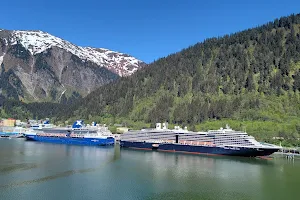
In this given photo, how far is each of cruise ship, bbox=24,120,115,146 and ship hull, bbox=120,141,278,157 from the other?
51.2 ft

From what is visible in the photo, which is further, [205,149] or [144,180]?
[205,149]

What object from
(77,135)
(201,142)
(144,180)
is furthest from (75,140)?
(144,180)

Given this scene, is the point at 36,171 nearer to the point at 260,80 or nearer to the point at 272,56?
the point at 260,80

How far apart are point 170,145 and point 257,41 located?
10046cm

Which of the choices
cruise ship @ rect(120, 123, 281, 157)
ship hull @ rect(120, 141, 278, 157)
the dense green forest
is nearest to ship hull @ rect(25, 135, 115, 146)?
cruise ship @ rect(120, 123, 281, 157)

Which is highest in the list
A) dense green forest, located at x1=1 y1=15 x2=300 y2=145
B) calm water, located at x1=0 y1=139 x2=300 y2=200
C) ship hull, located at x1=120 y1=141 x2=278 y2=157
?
dense green forest, located at x1=1 y1=15 x2=300 y2=145

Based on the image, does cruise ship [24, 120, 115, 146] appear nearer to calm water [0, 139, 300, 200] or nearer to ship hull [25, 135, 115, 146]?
ship hull [25, 135, 115, 146]

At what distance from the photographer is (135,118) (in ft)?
593

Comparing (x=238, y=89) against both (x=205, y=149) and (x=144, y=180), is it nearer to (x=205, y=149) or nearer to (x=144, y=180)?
(x=205, y=149)

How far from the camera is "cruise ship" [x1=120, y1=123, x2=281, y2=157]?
9356 cm

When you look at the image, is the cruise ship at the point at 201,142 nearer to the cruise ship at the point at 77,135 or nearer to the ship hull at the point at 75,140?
the ship hull at the point at 75,140

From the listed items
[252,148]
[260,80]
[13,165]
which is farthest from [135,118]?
[13,165]

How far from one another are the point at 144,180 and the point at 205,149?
4767 centimetres

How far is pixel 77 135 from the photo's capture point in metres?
Result: 144
